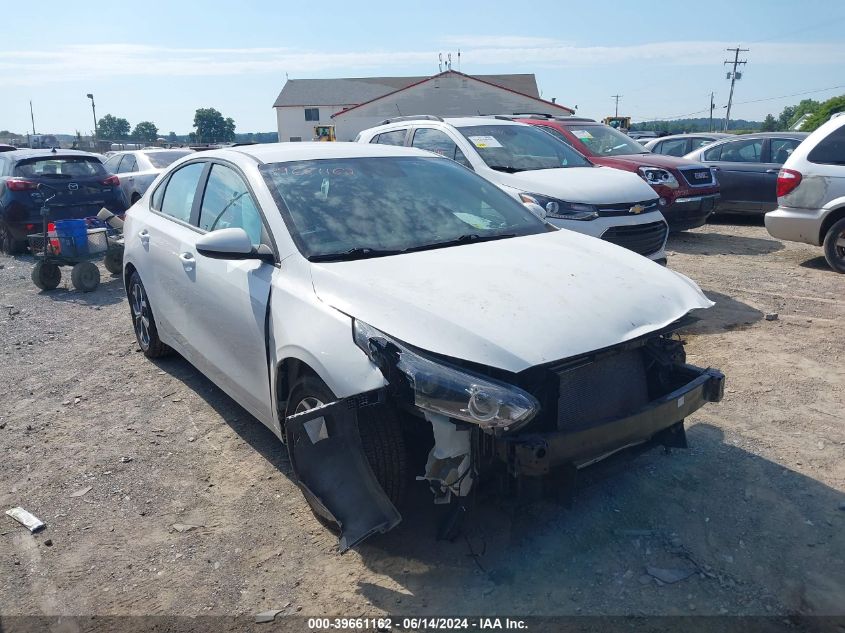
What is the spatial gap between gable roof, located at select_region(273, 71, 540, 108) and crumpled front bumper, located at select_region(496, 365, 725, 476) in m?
59.5

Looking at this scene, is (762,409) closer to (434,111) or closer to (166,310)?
(166,310)

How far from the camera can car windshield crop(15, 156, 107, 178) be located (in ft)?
36.0

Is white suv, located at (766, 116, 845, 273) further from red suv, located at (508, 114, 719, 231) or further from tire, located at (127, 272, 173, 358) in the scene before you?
tire, located at (127, 272, 173, 358)

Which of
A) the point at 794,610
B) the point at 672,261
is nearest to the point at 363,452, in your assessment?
the point at 794,610

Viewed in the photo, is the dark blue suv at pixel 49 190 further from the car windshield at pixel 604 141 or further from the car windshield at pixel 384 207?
the car windshield at pixel 384 207

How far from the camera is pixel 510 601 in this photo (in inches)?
111

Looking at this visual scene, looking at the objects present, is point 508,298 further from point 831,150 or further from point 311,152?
point 831,150

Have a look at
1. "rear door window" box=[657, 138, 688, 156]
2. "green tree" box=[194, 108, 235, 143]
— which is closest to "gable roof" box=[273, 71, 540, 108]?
"green tree" box=[194, 108, 235, 143]

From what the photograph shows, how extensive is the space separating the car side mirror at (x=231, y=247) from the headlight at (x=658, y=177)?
24.4 ft

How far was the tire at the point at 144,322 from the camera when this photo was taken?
5547 mm

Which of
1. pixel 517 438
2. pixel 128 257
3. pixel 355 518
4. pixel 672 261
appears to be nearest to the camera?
pixel 517 438

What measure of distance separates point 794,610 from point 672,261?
7075mm

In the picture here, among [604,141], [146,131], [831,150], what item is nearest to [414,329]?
[831,150]

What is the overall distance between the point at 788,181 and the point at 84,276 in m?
8.76
